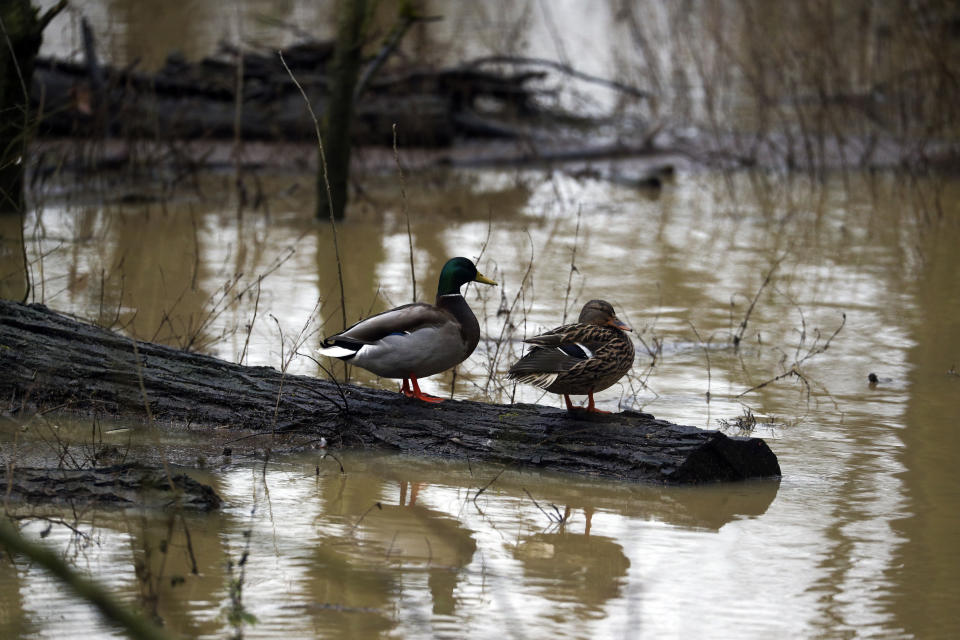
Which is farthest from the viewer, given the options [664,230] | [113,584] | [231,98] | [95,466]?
[231,98]

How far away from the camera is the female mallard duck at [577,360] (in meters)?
Result: 5.07

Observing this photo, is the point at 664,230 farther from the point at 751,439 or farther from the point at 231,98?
the point at 751,439

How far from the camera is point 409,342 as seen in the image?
5191 mm

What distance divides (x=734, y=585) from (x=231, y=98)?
11395 millimetres

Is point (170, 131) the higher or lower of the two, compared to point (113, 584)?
higher

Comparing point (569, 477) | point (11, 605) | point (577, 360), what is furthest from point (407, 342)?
point (11, 605)

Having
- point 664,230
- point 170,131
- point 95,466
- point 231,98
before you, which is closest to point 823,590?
point 95,466

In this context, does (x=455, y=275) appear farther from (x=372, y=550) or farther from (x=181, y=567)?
(x=181, y=567)

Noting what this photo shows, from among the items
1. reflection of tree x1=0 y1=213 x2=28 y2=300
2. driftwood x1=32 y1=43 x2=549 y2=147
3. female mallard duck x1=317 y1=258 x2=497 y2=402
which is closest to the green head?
female mallard duck x1=317 y1=258 x2=497 y2=402

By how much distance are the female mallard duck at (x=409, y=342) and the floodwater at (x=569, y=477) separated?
0.41 meters

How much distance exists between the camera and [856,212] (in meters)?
12.1

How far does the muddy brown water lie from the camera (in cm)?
391

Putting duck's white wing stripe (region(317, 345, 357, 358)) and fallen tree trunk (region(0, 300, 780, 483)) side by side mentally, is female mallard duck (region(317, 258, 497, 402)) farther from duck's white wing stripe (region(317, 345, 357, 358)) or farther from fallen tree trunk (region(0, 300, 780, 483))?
fallen tree trunk (region(0, 300, 780, 483))

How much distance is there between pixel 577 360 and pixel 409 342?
27.8 inches
